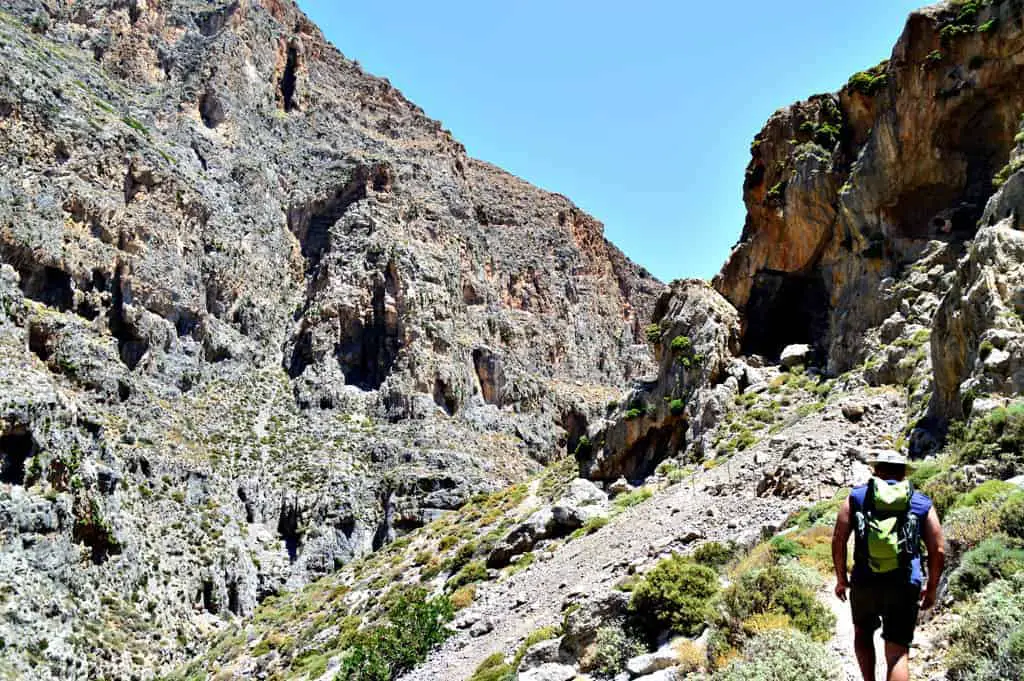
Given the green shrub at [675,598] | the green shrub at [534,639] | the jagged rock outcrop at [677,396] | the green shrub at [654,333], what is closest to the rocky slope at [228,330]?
the jagged rock outcrop at [677,396]

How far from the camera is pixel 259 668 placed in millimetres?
34062

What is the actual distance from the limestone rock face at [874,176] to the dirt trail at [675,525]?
6.82 meters

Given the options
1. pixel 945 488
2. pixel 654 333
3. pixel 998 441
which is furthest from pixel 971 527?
pixel 654 333

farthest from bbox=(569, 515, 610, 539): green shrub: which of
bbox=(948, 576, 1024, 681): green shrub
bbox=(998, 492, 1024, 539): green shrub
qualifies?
bbox=(948, 576, 1024, 681): green shrub

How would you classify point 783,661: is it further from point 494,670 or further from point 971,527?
point 494,670

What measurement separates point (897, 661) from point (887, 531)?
3.61 ft

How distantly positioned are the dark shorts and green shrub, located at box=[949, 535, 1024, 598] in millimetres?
2267

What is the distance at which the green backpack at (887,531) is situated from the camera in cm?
706

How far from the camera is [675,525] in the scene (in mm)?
21750

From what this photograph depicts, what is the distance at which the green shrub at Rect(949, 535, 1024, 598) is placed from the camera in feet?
28.7

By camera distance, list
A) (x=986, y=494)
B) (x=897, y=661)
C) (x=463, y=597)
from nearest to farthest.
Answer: (x=897, y=661)
(x=986, y=494)
(x=463, y=597)

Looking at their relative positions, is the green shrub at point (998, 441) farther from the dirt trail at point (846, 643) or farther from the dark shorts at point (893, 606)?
the dark shorts at point (893, 606)

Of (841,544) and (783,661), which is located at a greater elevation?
→ (841,544)

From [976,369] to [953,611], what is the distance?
9.87 metres
